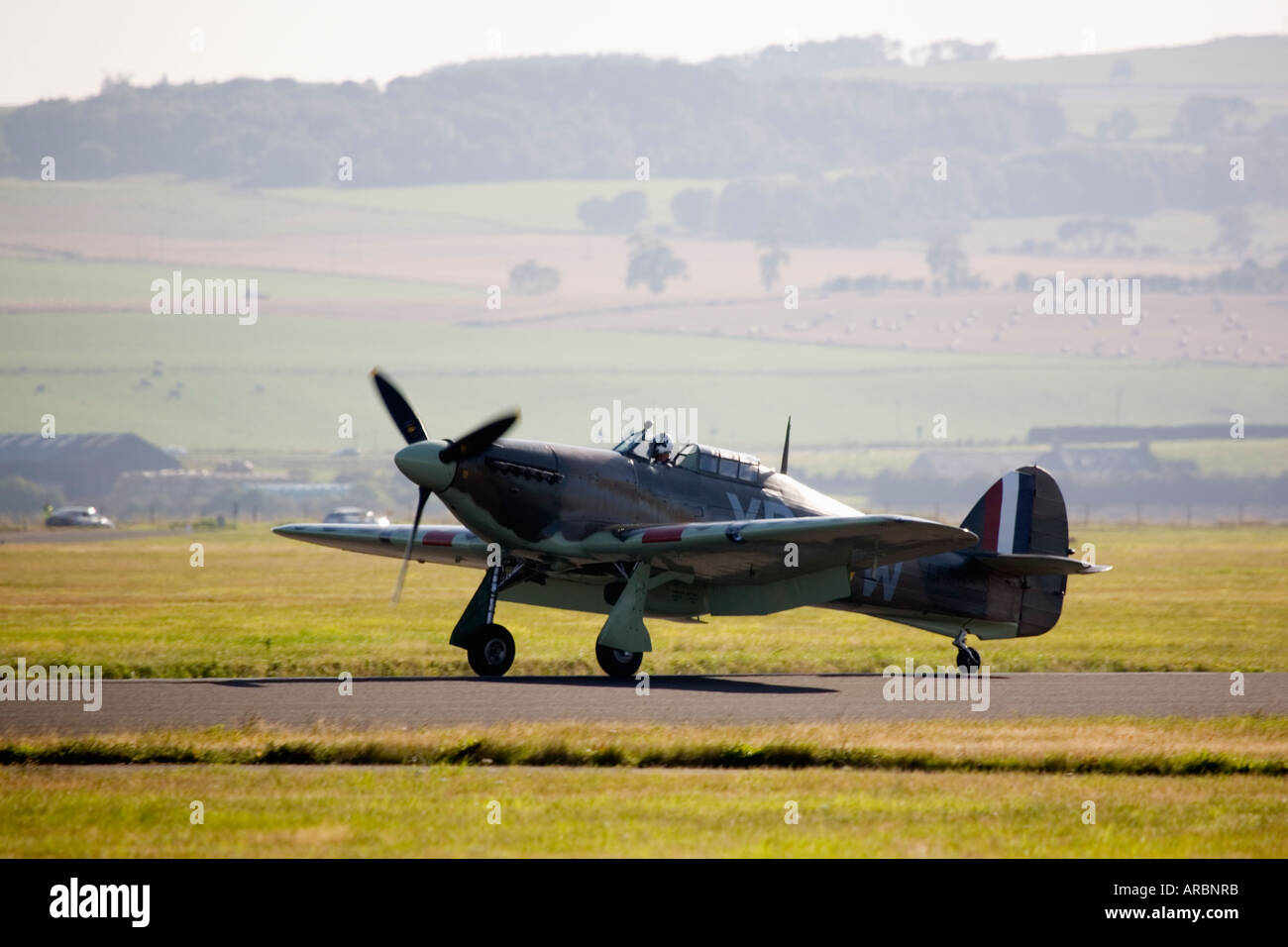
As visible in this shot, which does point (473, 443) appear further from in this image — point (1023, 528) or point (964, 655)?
point (1023, 528)

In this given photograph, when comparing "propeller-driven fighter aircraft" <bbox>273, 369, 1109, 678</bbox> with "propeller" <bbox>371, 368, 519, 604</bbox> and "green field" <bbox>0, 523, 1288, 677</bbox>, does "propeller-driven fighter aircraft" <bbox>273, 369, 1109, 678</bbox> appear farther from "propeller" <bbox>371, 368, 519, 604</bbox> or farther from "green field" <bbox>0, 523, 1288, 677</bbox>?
"green field" <bbox>0, 523, 1288, 677</bbox>

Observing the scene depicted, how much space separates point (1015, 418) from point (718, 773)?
191 m

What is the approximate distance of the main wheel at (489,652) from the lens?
21875 millimetres

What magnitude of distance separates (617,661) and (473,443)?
3.38 meters

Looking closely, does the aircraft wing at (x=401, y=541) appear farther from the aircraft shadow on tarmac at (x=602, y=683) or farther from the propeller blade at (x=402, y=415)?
the aircraft shadow on tarmac at (x=602, y=683)

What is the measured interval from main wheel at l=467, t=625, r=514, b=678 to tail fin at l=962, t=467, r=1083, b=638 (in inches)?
277

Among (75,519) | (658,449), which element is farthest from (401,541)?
(75,519)

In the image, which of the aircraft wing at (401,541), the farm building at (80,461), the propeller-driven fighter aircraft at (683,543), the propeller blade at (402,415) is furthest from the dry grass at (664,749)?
the farm building at (80,461)

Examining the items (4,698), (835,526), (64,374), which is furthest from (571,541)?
(64,374)

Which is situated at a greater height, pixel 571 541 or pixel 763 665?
pixel 571 541

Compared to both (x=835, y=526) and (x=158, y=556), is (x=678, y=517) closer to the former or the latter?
(x=835, y=526)

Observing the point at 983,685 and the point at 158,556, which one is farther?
the point at 158,556

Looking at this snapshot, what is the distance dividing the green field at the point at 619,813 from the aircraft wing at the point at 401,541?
1060cm
